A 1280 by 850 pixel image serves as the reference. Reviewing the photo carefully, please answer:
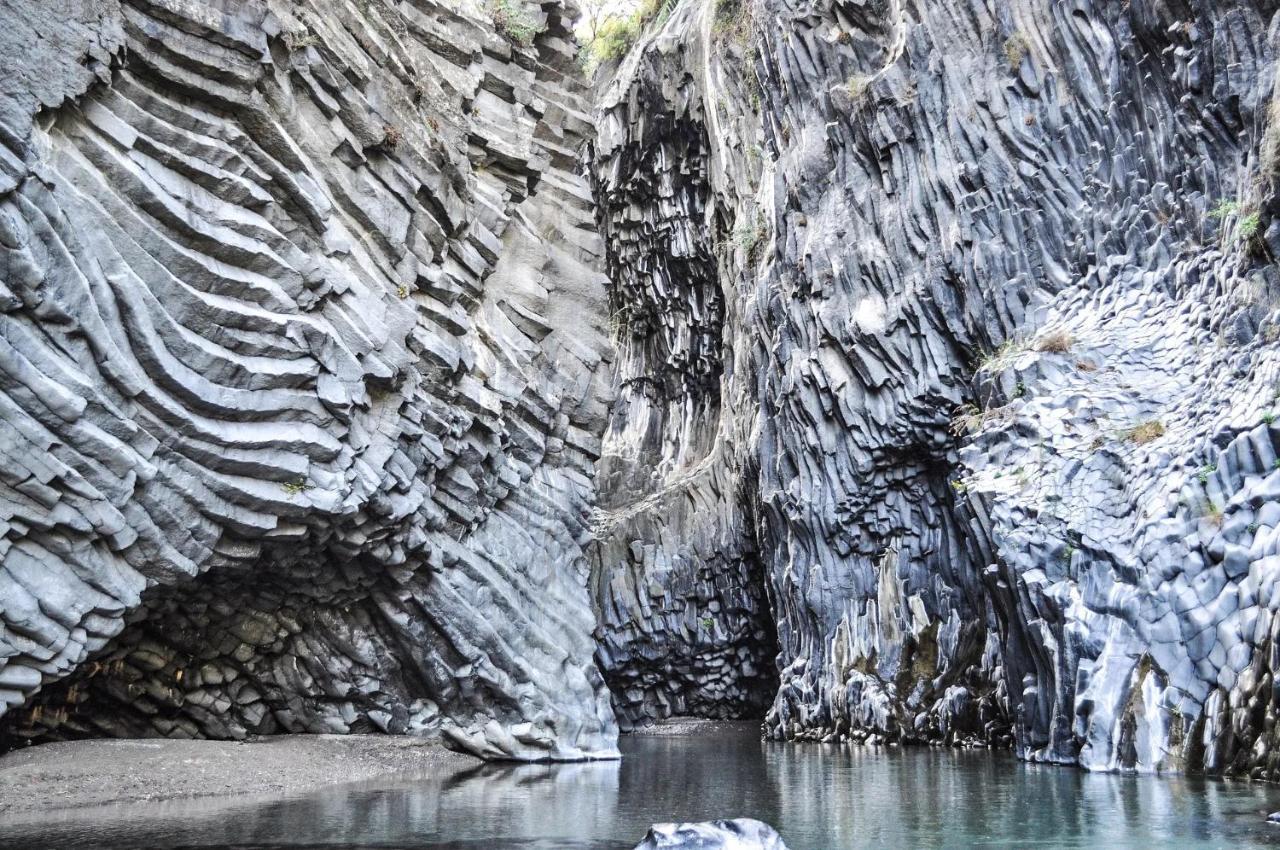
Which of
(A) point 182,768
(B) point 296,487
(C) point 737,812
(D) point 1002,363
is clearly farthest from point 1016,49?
(A) point 182,768

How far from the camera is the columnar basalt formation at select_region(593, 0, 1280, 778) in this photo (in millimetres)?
14555

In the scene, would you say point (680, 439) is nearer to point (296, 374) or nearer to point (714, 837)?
point (296, 374)

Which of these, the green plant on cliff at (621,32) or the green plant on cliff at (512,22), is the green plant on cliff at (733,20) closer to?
the green plant on cliff at (621,32)

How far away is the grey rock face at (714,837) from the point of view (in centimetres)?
710

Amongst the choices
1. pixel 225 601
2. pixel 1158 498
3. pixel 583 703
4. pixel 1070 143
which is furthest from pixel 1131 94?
pixel 225 601

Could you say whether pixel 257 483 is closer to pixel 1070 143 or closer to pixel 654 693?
pixel 1070 143

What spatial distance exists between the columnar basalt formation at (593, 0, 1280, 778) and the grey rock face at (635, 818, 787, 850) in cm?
746

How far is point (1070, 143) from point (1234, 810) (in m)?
15.7

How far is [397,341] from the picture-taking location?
17.8 meters

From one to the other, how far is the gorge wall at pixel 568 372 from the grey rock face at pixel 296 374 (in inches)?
2.8

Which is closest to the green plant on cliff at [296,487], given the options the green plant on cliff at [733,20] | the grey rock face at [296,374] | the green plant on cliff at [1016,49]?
the grey rock face at [296,374]

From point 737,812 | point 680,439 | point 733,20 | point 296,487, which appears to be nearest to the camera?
point 737,812

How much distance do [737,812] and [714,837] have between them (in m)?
3.76

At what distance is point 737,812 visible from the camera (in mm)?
10719
